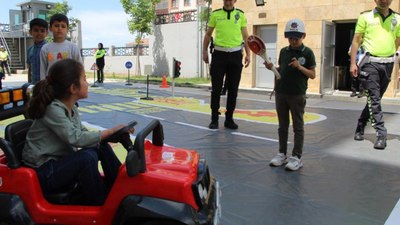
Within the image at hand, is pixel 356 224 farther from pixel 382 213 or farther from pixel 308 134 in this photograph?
pixel 308 134

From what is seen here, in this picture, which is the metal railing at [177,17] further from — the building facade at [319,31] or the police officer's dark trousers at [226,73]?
the police officer's dark trousers at [226,73]

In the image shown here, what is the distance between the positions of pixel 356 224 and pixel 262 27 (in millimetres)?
11370

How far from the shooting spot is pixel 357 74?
529cm

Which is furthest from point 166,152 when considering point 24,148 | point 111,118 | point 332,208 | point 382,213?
point 111,118

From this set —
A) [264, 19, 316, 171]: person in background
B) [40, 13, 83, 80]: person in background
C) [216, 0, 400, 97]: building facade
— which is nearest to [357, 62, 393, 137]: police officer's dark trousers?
[264, 19, 316, 171]: person in background

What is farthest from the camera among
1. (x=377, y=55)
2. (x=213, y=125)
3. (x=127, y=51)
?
(x=127, y=51)

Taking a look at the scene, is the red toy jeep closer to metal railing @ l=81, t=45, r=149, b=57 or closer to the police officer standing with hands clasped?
the police officer standing with hands clasped

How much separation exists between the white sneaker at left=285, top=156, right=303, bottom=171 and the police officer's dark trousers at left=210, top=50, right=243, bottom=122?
7.11 feet

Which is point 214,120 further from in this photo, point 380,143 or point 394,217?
point 394,217

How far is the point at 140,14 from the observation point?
880 inches

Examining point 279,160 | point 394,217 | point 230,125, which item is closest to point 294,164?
point 279,160

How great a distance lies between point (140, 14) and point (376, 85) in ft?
61.2

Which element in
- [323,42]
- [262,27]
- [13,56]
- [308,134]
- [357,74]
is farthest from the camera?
[13,56]

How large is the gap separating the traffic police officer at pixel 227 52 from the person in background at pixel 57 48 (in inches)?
89.7
